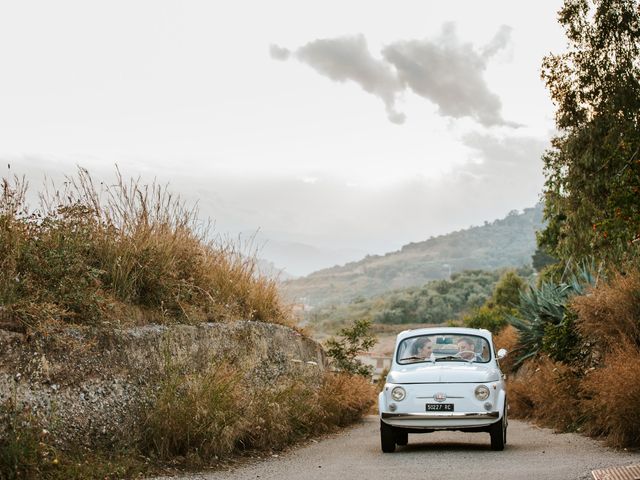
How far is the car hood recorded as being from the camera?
544 inches

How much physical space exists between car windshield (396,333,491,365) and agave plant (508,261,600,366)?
5604 mm

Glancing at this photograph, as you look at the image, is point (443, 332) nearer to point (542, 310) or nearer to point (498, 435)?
point (498, 435)

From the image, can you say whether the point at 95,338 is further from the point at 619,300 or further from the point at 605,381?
the point at 619,300

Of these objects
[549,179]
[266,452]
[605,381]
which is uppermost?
[549,179]

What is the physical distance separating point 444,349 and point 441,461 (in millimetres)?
2824

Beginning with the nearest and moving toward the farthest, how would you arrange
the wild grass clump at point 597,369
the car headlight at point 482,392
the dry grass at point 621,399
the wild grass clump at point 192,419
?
the wild grass clump at point 192,419 < the dry grass at point 621,399 < the wild grass clump at point 597,369 < the car headlight at point 482,392

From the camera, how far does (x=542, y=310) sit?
21.9 metres

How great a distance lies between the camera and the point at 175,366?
41.5 ft

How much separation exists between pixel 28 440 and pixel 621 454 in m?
7.66

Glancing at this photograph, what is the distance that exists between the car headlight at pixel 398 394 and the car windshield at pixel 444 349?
100 cm

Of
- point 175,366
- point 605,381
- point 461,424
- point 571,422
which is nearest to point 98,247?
point 175,366

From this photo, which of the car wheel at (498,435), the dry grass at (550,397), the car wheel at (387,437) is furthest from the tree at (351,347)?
the car wheel at (498,435)

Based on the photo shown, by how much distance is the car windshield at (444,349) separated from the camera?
1477 cm

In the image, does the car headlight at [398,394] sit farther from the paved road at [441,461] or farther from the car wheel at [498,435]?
the car wheel at [498,435]
